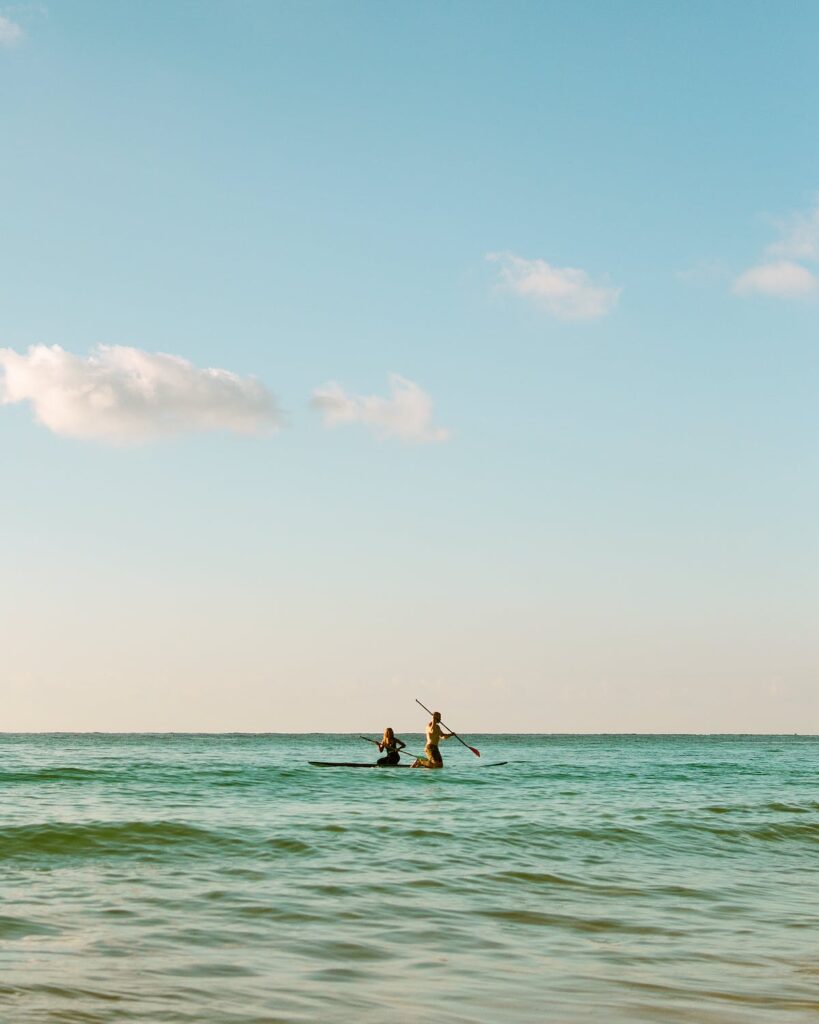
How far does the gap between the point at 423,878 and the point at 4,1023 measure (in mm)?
6992

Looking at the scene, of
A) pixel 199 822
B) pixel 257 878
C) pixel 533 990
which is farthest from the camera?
pixel 199 822

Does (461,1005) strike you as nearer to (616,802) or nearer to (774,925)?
(774,925)

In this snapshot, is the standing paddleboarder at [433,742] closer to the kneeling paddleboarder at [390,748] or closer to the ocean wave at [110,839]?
the kneeling paddleboarder at [390,748]

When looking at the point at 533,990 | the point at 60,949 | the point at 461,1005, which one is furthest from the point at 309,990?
the point at 60,949

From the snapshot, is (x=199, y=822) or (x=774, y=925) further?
(x=199, y=822)

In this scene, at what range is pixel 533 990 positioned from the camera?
7336 millimetres

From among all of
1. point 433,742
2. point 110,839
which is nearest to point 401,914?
point 110,839

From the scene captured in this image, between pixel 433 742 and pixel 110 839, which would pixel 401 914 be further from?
pixel 433 742

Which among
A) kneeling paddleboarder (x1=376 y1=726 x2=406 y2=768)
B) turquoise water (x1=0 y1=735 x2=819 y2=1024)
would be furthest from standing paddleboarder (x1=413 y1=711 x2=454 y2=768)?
turquoise water (x1=0 y1=735 x2=819 y2=1024)

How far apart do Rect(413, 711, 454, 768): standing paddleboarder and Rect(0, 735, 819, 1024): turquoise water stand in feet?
44.3

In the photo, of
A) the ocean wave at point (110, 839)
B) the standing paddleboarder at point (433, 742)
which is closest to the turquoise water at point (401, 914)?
the ocean wave at point (110, 839)

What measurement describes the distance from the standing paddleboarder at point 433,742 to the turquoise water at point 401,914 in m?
13.5

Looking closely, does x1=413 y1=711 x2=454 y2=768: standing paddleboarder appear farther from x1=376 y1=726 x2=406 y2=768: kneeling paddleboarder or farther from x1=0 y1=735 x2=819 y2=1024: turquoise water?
x1=0 y1=735 x2=819 y2=1024: turquoise water

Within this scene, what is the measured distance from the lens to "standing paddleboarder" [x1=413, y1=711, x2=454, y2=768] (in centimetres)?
3556
